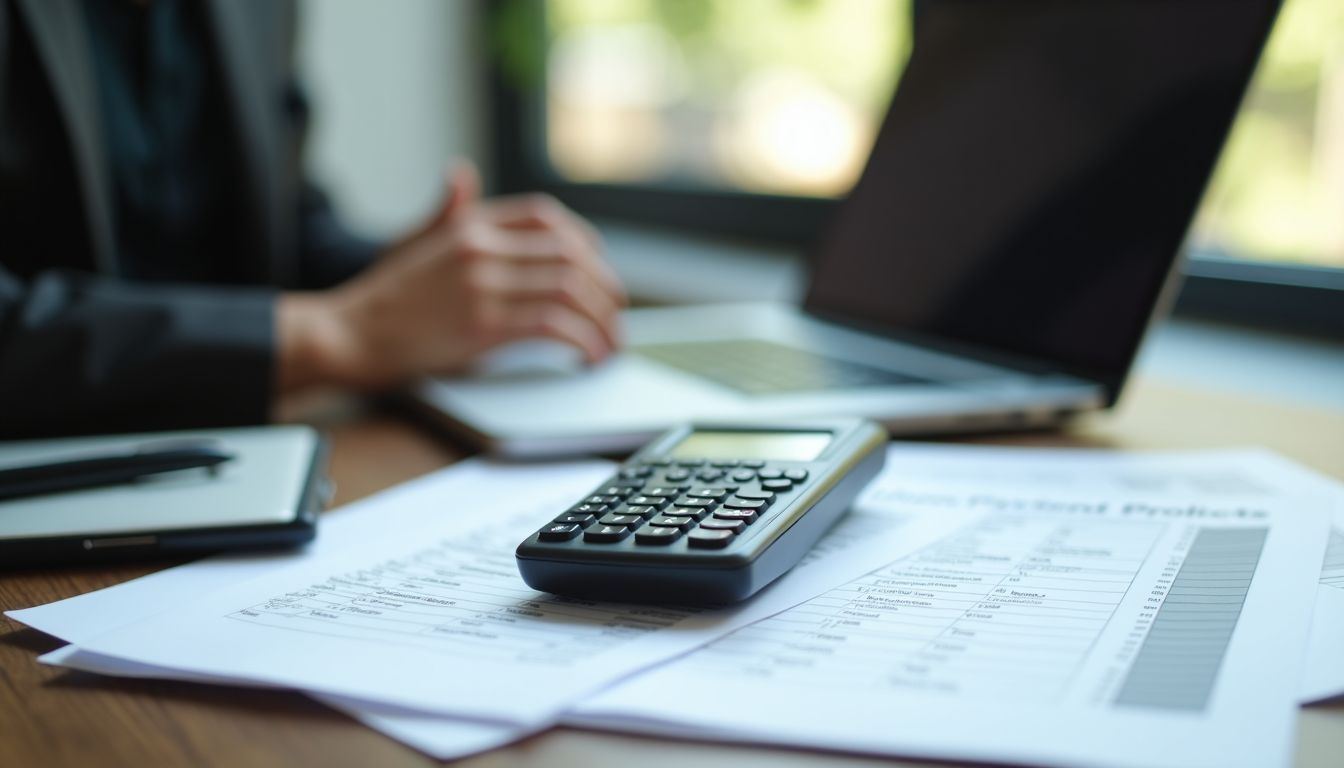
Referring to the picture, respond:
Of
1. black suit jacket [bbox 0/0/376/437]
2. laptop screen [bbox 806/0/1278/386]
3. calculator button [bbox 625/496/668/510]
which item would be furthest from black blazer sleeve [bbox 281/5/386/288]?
calculator button [bbox 625/496/668/510]

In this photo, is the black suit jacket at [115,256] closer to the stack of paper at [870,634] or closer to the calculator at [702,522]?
the stack of paper at [870,634]

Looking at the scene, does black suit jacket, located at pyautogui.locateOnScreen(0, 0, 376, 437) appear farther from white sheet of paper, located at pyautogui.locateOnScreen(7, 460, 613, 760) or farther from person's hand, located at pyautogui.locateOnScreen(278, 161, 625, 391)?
white sheet of paper, located at pyautogui.locateOnScreen(7, 460, 613, 760)

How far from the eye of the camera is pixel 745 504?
0.40 meters

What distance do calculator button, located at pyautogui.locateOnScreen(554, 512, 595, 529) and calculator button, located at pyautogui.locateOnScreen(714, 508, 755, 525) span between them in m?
0.05

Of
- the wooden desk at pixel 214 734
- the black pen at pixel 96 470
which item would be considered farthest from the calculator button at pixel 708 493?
the black pen at pixel 96 470

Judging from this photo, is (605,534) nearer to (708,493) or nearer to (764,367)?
(708,493)

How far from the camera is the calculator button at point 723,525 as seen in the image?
0.38 meters

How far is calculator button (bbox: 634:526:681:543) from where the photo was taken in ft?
1.24

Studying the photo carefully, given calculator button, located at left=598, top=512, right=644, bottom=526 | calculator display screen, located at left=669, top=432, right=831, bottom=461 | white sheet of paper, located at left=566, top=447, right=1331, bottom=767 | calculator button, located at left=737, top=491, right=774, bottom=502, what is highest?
calculator display screen, located at left=669, top=432, right=831, bottom=461

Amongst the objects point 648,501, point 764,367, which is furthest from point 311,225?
point 648,501

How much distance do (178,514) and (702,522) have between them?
0.78 feet

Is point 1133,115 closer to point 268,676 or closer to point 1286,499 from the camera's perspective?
point 1286,499

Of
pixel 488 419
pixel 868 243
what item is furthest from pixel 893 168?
pixel 488 419

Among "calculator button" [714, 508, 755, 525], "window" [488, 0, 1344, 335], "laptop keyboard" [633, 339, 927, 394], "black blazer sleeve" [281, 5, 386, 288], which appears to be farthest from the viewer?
"black blazer sleeve" [281, 5, 386, 288]
